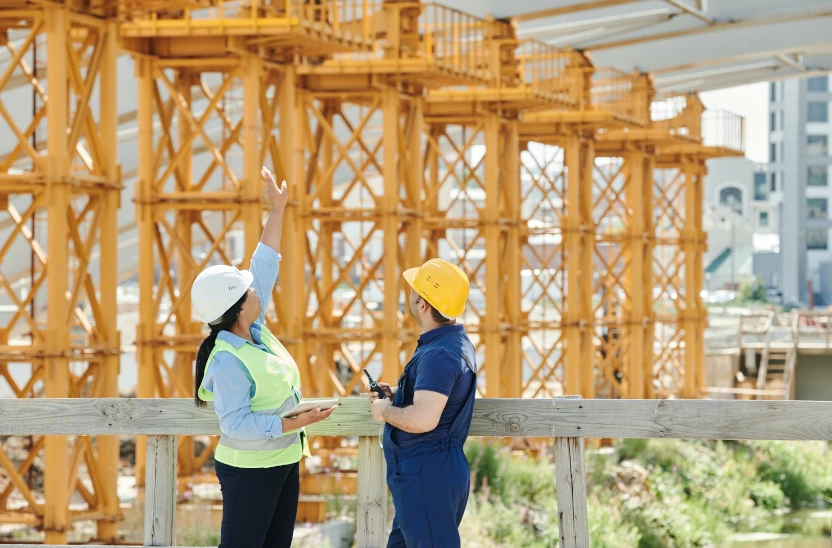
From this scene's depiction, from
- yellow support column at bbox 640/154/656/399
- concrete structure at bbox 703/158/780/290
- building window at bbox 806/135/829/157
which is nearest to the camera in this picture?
yellow support column at bbox 640/154/656/399

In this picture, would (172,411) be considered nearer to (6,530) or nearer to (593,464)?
(6,530)

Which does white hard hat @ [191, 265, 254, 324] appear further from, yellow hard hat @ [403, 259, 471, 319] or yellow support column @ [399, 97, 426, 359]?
yellow support column @ [399, 97, 426, 359]

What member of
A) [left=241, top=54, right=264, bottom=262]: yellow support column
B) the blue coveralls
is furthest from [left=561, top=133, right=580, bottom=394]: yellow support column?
the blue coveralls

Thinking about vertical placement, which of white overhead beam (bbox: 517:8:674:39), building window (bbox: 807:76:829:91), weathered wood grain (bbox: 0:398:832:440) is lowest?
weathered wood grain (bbox: 0:398:832:440)

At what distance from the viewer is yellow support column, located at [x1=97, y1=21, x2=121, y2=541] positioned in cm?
1385

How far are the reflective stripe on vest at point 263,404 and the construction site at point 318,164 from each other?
3.54 metres

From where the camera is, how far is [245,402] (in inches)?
206

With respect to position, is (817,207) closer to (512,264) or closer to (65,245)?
(512,264)

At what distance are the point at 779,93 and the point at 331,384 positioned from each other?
2787 inches

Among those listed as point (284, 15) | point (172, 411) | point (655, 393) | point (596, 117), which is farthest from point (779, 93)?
point (172, 411)

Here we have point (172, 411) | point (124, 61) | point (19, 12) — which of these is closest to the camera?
point (172, 411)

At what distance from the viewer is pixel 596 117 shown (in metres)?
29.7

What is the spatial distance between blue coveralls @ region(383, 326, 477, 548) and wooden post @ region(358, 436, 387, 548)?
0.58 meters

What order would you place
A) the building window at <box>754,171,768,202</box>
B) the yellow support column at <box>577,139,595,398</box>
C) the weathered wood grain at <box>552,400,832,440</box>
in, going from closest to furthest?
the weathered wood grain at <box>552,400,832,440</box>, the yellow support column at <box>577,139,595,398</box>, the building window at <box>754,171,768,202</box>
